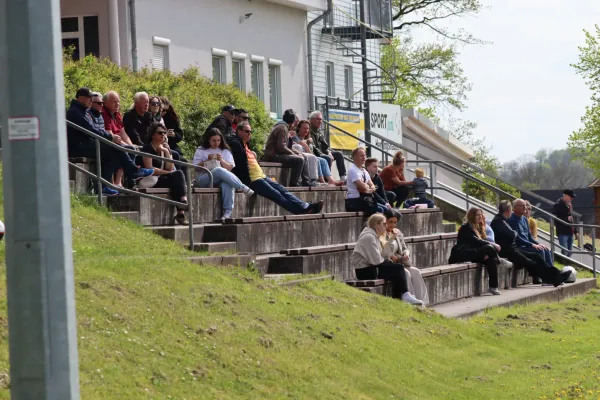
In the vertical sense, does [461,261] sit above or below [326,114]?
below

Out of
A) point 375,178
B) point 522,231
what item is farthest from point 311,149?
point 522,231

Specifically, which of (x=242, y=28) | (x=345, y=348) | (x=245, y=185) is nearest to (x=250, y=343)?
(x=345, y=348)

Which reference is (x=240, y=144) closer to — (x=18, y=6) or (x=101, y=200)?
(x=101, y=200)

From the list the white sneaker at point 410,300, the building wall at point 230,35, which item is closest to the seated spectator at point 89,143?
the white sneaker at point 410,300

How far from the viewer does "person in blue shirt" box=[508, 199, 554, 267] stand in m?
24.6

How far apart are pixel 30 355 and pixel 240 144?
1426cm

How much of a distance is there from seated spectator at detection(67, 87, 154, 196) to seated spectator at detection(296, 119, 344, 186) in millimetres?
6512

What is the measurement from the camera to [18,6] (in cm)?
597

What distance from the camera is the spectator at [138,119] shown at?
18.8 meters

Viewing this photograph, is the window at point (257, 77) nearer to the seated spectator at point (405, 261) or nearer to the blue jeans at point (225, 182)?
the blue jeans at point (225, 182)

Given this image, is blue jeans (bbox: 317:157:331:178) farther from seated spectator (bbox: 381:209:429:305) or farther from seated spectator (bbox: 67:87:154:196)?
seated spectator (bbox: 67:87:154:196)

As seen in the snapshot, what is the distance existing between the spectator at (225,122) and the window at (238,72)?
11.5m

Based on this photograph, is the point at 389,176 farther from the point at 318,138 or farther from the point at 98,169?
the point at 98,169

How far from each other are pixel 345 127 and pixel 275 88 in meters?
2.34
